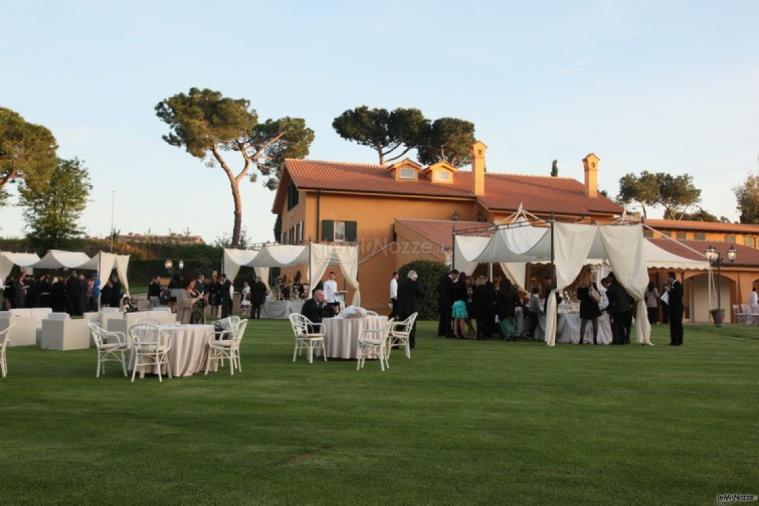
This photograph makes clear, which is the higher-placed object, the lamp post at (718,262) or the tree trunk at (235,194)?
→ the tree trunk at (235,194)

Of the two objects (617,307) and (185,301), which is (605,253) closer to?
(617,307)

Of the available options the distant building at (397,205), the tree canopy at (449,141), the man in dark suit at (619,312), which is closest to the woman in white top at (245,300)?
the distant building at (397,205)

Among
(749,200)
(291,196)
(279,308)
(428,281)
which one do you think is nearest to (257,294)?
(279,308)

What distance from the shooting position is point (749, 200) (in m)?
50.3

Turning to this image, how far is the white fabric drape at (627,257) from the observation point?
54.4ft

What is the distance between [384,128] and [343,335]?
1518 inches

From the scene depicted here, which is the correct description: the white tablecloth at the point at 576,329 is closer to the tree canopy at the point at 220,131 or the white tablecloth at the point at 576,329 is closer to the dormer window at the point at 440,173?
the dormer window at the point at 440,173

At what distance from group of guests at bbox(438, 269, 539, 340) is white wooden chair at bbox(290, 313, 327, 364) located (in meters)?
5.12

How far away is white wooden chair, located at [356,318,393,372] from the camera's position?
10.6 meters

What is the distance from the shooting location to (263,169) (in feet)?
146

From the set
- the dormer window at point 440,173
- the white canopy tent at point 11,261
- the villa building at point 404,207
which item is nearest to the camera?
the white canopy tent at point 11,261

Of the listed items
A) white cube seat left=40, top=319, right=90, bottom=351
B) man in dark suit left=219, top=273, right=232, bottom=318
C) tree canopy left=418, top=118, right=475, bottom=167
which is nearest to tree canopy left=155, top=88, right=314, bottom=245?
tree canopy left=418, top=118, right=475, bottom=167

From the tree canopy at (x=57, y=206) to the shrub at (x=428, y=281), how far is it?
26.4 meters

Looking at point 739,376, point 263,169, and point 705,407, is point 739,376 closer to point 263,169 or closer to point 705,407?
point 705,407
